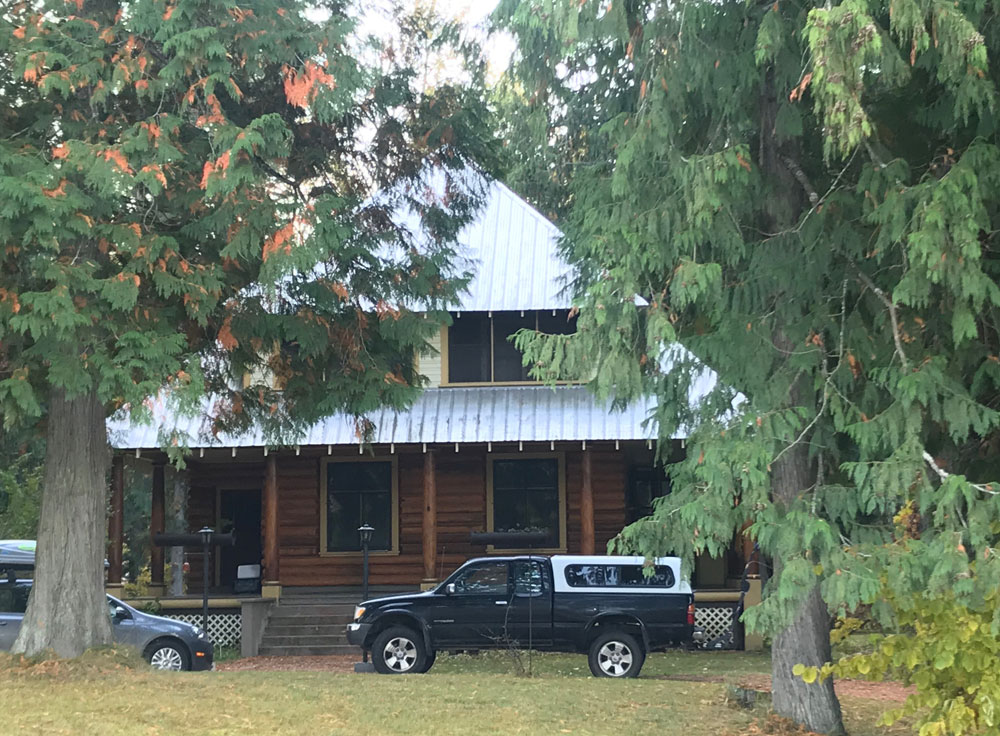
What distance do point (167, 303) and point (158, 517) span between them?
10.5 m

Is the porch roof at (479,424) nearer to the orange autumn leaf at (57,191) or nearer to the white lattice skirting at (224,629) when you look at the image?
the white lattice skirting at (224,629)

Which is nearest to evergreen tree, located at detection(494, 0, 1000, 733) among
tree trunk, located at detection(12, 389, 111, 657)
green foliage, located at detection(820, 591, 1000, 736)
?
green foliage, located at detection(820, 591, 1000, 736)

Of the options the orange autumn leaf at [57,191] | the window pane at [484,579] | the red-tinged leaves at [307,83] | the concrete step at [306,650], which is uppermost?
the red-tinged leaves at [307,83]

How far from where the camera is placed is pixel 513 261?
23.3 m

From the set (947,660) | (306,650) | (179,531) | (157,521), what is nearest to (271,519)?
(157,521)

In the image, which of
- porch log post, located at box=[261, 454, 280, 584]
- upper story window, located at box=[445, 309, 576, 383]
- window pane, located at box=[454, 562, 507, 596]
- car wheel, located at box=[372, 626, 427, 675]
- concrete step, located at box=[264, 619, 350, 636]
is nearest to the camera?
car wheel, located at box=[372, 626, 427, 675]

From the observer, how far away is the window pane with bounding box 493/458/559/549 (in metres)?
22.8

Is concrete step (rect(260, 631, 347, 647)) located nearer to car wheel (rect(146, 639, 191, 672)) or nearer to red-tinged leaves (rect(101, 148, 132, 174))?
car wheel (rect(146, 639, 191, 672))

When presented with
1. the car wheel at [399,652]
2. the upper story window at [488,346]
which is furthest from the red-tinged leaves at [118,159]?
the upper story window at [488,346]

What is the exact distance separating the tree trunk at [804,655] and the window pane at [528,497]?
1109cm

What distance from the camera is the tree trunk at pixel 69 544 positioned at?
43.8 feet

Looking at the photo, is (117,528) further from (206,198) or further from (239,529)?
(206,198)

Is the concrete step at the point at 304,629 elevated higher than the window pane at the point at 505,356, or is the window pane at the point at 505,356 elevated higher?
the window pane at the point at 505,356

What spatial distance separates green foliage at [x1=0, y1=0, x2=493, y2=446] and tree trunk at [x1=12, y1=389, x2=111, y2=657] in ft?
2.07
